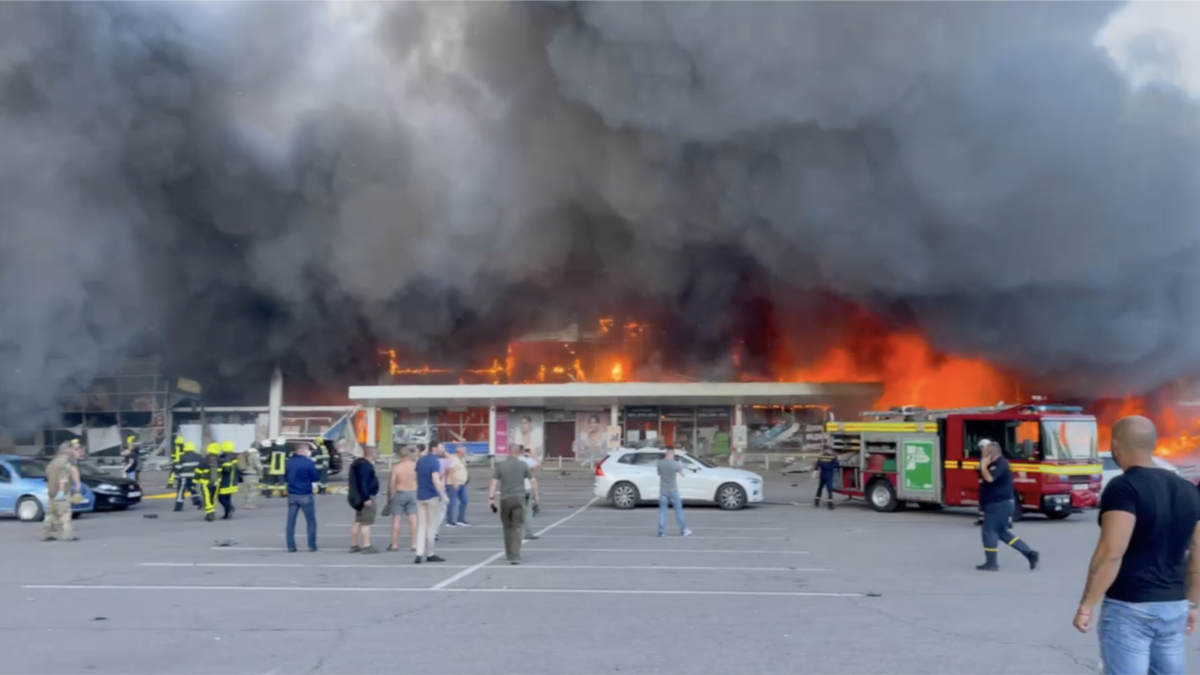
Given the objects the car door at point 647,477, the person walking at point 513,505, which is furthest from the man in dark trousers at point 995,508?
the car door at point 647,477

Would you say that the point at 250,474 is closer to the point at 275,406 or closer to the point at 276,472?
the point at 276,472

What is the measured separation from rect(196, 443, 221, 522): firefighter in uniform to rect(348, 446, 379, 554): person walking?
6.07 meters

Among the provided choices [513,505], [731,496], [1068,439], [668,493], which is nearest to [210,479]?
[668,493]

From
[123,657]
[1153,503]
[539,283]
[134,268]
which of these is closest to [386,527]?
[123,657]

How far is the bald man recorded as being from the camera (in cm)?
439

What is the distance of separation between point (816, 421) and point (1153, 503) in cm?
3089

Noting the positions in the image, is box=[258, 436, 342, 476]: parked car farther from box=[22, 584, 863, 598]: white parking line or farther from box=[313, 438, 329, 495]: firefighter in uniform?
box=[22, 584, 863, 598]: white parking line

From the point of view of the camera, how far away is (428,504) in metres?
12.4

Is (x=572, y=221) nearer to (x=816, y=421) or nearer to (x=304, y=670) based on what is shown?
(x=816, y=421)

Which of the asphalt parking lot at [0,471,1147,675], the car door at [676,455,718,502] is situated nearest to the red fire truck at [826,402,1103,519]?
the asphalt parking lot at [0,471,1147,675]

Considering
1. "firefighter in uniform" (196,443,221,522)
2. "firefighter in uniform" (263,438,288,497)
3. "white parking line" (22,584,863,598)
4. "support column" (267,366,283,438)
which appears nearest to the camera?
"white parking line" (22,584,863,598)

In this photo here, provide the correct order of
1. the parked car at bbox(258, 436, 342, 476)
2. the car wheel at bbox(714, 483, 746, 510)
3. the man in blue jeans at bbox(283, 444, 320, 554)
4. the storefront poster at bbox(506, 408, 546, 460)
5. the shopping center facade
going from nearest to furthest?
the man in blue jeans at bbox(283, 444, 320, 554) → the car wheel at bbox(714, 483, 746, 510) → the parked car at bbox(258, 436, 342, 476) → the shopping center facade → the storefront poster at bbox(506, 408, 546, 460)

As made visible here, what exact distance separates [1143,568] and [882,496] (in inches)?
634

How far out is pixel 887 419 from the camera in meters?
20.7
